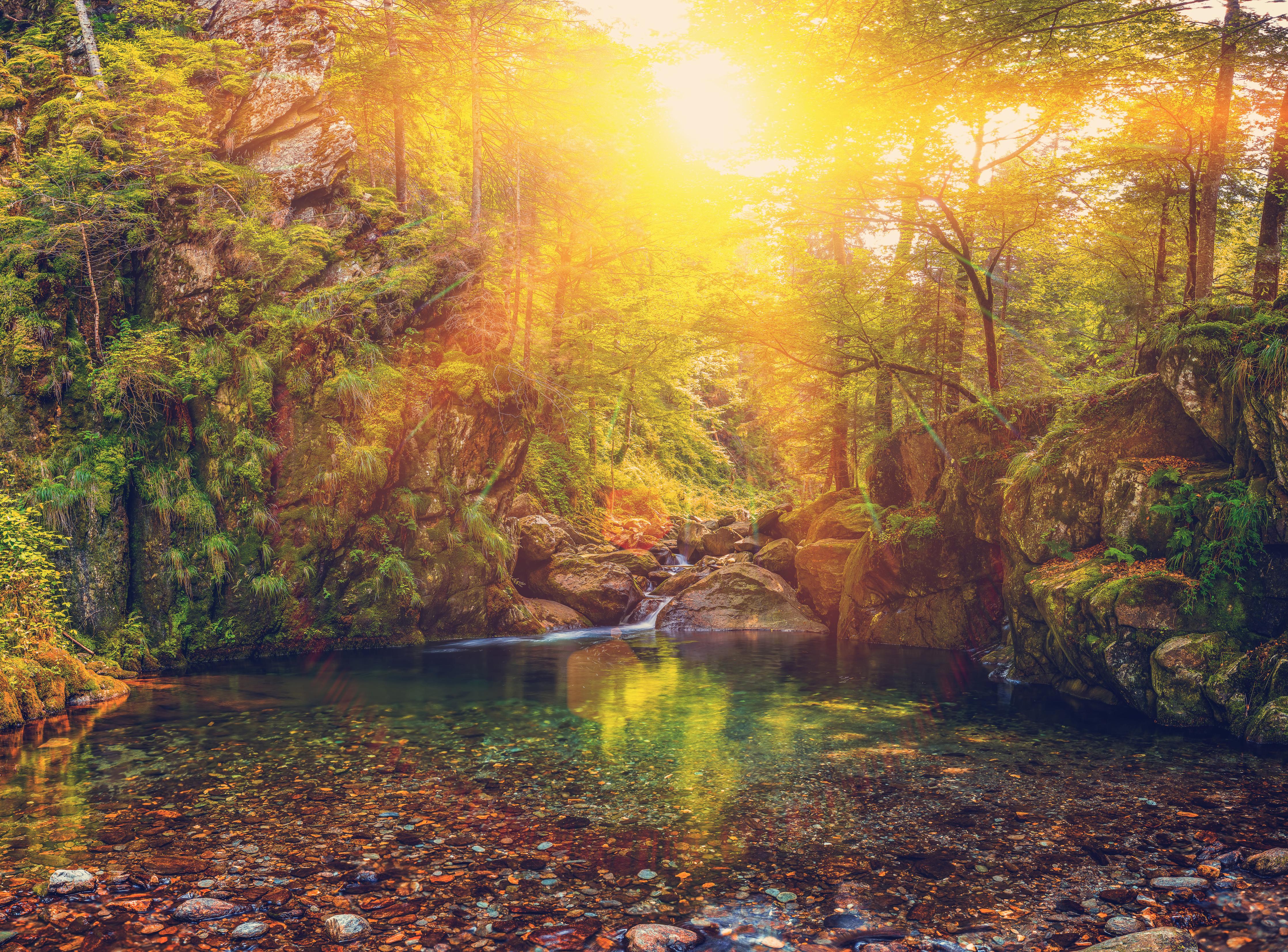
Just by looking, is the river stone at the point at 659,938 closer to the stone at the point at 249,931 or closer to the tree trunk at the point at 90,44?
the stone at the point at 249,931

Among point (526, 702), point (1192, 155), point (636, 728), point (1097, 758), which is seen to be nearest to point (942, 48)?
point (1192, 155)

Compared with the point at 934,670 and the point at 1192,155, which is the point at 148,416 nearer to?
the point at 934,670

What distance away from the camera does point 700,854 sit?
6449mm

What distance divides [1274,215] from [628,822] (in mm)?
14504

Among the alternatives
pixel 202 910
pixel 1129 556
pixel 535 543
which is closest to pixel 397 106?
pixel 535 543

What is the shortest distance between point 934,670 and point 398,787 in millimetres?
11543

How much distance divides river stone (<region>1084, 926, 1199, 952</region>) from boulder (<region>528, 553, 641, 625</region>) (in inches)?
756

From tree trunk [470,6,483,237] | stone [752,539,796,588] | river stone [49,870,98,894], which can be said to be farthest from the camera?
stone [752,539,796,588]

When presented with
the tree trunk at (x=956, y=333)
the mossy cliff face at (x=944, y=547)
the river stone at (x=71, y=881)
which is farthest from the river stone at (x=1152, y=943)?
the tree trunk at (x=956, y=333)

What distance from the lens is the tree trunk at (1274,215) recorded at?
12.2 meters

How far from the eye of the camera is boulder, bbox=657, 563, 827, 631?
22.7m

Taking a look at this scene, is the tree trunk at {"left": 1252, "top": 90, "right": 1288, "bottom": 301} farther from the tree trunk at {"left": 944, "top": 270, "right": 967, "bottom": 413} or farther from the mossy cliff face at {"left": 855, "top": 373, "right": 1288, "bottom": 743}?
the tree trunk at {"left": 944, "top": 270, "right": 967, "bottom": 413}

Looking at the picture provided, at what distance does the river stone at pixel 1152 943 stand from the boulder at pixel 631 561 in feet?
66.5

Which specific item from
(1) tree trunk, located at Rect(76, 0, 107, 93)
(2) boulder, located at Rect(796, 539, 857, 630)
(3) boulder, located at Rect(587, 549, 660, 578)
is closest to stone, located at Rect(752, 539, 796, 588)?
(2) boulder, located at Rect(796, 539, 857, 630)
